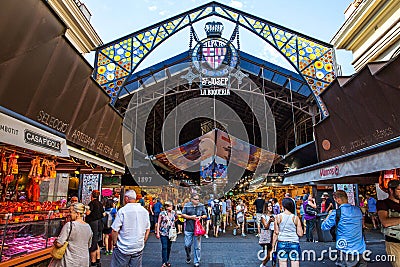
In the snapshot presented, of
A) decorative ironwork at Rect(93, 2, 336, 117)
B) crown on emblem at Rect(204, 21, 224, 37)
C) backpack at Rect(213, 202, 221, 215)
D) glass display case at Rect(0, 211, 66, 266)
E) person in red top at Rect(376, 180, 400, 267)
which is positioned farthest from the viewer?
backpack at Rect(213, 202, 221, 215)

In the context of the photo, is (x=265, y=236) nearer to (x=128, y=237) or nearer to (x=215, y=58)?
(x=128, y=237)

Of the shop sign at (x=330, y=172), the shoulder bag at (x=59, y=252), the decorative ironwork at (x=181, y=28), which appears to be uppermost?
the decorative ironwork at (x=181, y=28)

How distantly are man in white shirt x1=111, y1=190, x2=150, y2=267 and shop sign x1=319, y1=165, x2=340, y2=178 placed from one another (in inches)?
111

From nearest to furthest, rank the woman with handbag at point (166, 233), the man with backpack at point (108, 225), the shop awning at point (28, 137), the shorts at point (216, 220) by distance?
the shop awning at point (28, 137), the woman with handbag at point (166, 233), the man with backpack at point (108, 225), the shorts at point (216, 220)

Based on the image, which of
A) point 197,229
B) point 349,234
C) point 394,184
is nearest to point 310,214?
point 197,229

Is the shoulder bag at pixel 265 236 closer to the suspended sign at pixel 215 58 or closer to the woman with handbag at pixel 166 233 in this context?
the woman with handbag at pixel 166 233

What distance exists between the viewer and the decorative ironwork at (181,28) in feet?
30.8

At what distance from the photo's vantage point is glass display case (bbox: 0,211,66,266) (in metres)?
3.90

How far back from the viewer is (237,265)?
6391 millimetres

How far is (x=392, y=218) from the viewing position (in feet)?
12.5

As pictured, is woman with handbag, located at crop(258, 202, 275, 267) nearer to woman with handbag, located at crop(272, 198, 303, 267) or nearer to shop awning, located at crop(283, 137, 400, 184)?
shop awning, located at crop(283, 137, 400, 184)

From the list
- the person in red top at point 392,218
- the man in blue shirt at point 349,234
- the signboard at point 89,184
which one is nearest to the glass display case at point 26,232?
the man in blue shirt at point 349,234

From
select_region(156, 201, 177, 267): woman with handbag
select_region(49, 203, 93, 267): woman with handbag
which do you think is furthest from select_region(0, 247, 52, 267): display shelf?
select_region(156, 201, 177, 267): woman with handbag

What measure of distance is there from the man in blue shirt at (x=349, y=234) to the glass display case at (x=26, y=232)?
429 cm
